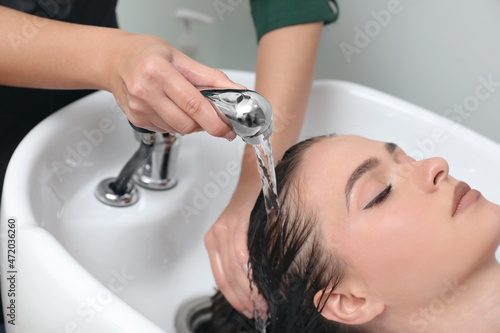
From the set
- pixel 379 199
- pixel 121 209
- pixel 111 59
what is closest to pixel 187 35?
pixel 121 209

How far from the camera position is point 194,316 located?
3.37 ft

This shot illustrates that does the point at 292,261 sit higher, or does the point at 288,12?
the point at 288,12

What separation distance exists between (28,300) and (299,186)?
42cm

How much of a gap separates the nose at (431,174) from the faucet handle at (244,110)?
278mm

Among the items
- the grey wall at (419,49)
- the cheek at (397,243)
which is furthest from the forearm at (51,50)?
the grey wall at (419,49)

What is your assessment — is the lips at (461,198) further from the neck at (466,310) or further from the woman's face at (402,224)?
the neck at (466,310)

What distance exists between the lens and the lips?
2.49 feet

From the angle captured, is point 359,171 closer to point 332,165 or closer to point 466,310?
point 332,165

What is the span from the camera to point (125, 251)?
3.21 feet

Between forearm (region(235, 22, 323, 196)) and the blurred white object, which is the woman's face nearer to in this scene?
forearm (region(235, 22, 323, 196))

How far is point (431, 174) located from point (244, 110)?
34 centimetres

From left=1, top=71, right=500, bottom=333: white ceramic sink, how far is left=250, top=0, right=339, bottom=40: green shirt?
0.44 ft

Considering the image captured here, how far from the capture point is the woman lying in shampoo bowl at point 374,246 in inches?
29.4

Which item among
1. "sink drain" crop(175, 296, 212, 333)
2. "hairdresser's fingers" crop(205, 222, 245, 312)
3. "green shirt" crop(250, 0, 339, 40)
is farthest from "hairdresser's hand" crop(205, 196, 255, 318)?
"green shirt" crop(250, 0, 339, 40)
